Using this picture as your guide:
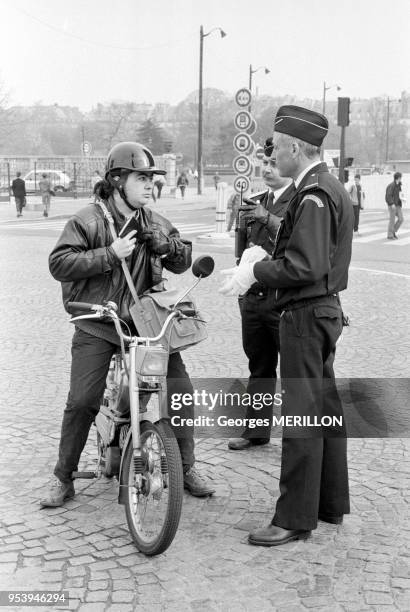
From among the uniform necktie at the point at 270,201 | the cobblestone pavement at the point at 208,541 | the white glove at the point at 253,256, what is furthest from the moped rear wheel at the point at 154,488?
the uniform necktie at the point at 270,201

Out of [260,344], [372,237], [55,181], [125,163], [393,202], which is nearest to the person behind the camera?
[125,163]

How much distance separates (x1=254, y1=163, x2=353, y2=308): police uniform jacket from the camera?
3393 millimetres

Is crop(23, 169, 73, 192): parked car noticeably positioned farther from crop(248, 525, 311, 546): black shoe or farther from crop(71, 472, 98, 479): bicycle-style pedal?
crop(248, 525, 311, 546): black shoe

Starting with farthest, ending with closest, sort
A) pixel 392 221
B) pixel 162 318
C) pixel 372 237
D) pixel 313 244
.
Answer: pixel 372 237 → pixel 392 221 → pixel 162 318 → pixel 313 244

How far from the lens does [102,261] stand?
12.3 ft

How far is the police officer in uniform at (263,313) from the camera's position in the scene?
4.73 m

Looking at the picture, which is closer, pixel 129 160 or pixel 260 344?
pixel 129 160

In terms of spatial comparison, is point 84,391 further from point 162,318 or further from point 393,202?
point 393,202

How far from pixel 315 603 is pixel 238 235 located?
7.99ft

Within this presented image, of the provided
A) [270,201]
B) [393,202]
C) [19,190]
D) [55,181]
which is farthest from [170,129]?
[270,201]

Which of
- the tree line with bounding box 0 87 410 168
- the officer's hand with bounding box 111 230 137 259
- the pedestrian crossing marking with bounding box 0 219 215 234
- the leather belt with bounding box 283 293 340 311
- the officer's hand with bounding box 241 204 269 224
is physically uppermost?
the tree line with bounding box 0 87 410 168

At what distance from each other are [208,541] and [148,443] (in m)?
0.53

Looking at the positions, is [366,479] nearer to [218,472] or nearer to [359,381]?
[218,472]

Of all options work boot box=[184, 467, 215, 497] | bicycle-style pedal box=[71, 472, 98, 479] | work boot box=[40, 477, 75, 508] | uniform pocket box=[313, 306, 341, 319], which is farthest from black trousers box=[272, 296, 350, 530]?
work boot box=[40, 477, 75, 508]
